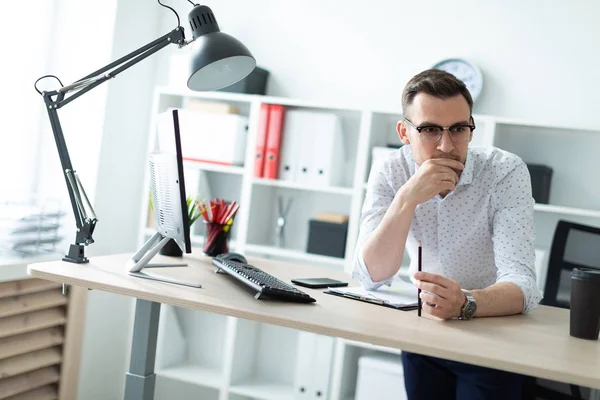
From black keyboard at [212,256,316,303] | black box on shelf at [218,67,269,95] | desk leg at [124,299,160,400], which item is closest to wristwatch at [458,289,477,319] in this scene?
black keyboard at [212,256,316,303]

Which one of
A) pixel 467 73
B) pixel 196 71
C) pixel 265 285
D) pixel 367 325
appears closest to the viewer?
pixel 367 325

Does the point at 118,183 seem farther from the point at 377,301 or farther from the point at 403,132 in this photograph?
the point at 377,301

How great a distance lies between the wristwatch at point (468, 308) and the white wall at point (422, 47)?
1679 mm

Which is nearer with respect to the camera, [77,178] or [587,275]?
[587,275]

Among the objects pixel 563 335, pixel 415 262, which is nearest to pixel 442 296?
pixel 563 335

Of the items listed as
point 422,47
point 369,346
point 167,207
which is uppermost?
point 422,47

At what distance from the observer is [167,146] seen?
198 cm

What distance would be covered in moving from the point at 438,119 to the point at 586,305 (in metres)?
0.60

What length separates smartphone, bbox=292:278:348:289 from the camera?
2.05 m

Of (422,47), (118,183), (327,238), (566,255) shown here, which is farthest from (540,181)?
(118,183)

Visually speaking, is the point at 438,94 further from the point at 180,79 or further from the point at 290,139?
the point at 180,79

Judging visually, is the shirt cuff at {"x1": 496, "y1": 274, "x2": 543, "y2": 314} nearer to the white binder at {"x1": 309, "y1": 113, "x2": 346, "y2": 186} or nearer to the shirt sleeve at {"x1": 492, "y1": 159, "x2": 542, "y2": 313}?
the shirt sleeve at {"x1": 492, "y1": 159, "x2": 542, "y2": 313}

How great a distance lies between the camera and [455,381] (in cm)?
197

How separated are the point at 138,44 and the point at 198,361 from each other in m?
1.72
